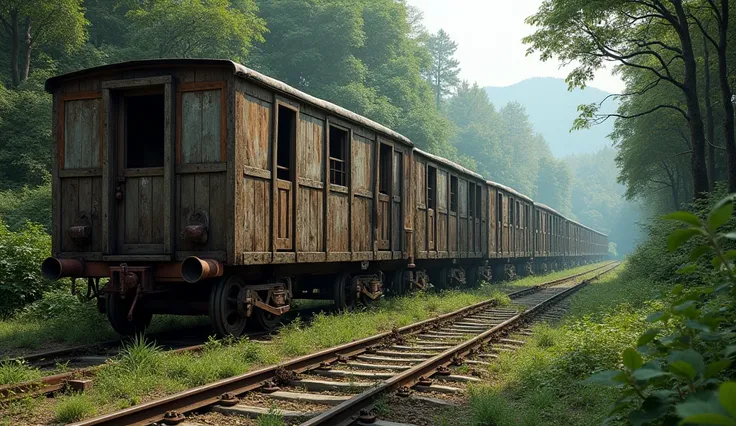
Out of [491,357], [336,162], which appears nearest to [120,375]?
[491,357]

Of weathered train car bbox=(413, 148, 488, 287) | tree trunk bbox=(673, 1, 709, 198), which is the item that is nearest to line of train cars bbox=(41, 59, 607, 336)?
weathered train car bbox=(413, 148, 488, 287)

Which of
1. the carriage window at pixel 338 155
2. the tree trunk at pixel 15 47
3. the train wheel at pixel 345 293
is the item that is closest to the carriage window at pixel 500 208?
the train wheel at pixel 345 293

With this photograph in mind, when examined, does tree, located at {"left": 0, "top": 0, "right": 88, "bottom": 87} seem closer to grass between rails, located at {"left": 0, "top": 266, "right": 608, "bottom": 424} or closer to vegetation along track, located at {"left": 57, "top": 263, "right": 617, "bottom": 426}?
grass between rails, located at {"left": 0, "top": 266, "right": 608, "bottom": 424}

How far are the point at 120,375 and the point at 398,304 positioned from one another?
7.51 meters

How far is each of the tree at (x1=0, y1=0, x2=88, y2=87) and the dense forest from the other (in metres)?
0.05

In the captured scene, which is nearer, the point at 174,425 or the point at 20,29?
the point at 174,425

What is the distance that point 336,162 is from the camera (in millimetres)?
11250

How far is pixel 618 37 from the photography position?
17.7 metres

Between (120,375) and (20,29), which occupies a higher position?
(20,29)

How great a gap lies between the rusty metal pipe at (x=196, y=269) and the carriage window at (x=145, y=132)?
3.04m

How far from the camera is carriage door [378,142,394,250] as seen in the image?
12773 mm

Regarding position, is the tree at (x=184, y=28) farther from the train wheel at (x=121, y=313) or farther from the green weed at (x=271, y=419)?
the green weed at (x=271, y=419)

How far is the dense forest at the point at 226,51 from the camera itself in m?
23.2

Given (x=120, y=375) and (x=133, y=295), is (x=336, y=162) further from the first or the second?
(x=120, y=375)
